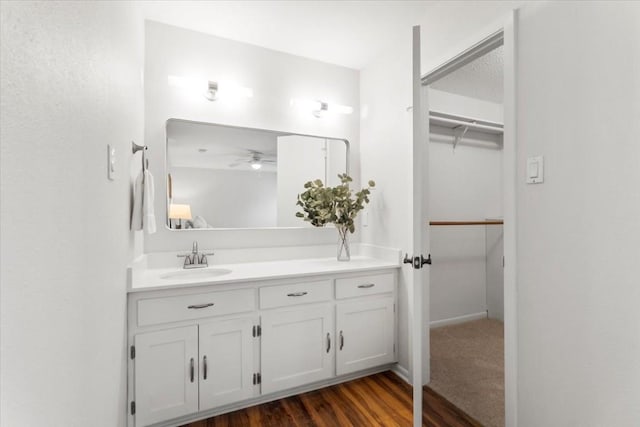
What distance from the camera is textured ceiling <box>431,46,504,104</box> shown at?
2.46m

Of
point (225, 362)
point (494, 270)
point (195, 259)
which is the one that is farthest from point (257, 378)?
point (494, 270)

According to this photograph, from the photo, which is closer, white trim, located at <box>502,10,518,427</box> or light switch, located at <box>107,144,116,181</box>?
light switch, located at <box>107,144,116,181</box>

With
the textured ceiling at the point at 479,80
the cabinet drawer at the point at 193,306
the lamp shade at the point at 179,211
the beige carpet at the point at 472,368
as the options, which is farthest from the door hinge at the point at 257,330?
the textured ceiling at the point at 479,80

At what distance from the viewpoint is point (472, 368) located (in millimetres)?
2346

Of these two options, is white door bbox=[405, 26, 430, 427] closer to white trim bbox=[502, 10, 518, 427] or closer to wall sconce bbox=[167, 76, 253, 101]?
white trim bbox=[502, 10, 518, 427]

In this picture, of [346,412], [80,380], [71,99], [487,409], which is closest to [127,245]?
[80,380]

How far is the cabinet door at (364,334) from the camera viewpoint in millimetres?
2127

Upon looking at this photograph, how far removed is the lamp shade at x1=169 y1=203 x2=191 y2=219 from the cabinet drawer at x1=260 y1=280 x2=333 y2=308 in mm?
835

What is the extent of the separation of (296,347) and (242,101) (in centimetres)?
182

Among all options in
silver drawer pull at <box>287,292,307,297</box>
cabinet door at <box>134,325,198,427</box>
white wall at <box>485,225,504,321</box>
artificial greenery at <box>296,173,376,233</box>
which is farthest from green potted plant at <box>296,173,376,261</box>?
white wall at <box>485,225,504,321</box>

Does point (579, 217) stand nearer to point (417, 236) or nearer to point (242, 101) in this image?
point (417, 236)

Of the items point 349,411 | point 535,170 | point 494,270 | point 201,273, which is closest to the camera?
point 535,170

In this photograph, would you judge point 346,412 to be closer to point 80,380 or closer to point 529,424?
point 529,424

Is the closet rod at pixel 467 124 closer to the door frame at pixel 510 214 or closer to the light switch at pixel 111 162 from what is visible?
the door frame at pixel 510 214
